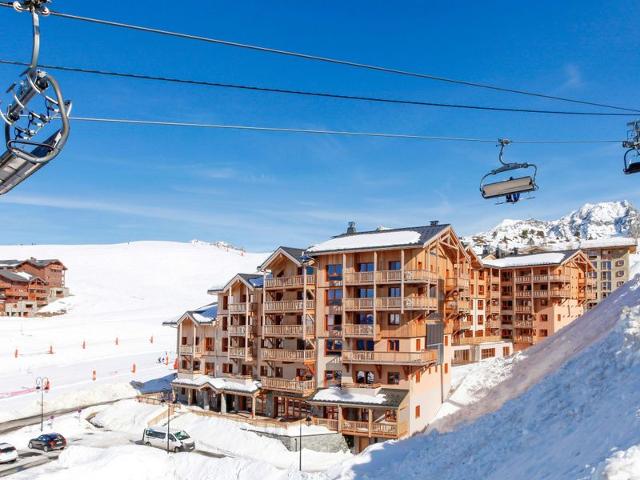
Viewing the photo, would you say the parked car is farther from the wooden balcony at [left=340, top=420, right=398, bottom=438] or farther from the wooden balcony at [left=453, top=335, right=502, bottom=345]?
the wooden balcony at [left=453, top=335, right=502, bottom=345]

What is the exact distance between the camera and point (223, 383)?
47.1 meters

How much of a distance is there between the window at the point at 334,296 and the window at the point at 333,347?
3.07 metres

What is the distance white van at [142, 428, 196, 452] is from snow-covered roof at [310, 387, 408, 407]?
9495 mm

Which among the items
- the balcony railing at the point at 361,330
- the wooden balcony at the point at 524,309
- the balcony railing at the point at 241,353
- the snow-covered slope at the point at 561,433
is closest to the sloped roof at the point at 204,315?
the balcony railing at the point at 241,353

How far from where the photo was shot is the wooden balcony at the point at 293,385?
1629 inches

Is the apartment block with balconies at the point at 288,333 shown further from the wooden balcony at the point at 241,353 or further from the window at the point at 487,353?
the window at the point at 487,353

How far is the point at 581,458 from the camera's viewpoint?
42.8 feet

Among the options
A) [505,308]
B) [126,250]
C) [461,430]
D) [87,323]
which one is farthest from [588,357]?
[126,250]

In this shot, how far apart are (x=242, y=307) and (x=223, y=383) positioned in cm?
690

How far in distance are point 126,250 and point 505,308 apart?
125 m

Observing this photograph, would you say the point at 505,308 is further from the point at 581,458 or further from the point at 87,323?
the point at 87,323

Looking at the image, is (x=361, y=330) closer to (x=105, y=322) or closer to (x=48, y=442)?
(x=48, y=442)

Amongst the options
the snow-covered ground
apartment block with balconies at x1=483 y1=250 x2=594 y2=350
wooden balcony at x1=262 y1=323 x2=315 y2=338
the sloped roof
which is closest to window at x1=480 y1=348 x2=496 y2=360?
apartment block with balconies at x1=483 y1=250 x2=594 y2=350

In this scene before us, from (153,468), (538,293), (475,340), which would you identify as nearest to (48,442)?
(153,468)
